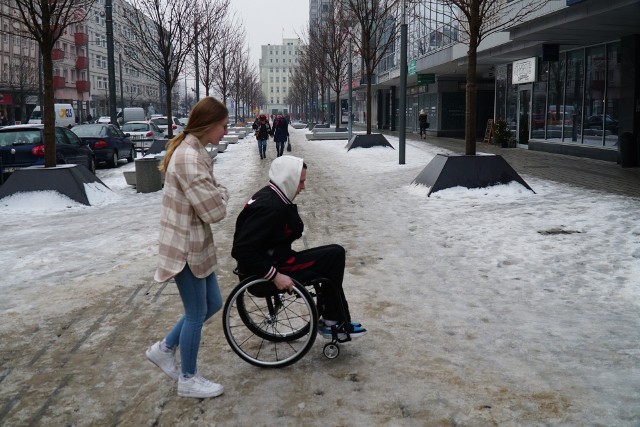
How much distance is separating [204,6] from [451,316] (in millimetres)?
25850

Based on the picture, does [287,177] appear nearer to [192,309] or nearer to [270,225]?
[270,225]

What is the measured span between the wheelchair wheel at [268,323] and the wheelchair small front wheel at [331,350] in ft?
0.51

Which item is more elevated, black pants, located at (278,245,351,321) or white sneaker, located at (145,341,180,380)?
black pants, located at (278,245,351,321)

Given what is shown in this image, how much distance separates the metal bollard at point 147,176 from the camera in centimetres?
1414

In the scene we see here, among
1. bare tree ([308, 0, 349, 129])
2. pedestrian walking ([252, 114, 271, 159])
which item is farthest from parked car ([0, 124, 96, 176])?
bare tree ([308, 0, 349, 129])

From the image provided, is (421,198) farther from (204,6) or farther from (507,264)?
(204,6)

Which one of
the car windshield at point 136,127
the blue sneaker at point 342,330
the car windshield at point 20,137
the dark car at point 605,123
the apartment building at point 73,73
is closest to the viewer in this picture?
the blue sneaker at point 342,330

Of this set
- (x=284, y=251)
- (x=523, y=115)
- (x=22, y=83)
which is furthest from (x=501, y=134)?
(x=22, y=83)

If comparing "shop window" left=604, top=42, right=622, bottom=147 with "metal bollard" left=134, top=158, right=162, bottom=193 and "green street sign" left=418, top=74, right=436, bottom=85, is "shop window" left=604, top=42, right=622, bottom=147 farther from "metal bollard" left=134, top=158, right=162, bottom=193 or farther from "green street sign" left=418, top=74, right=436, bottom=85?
"green street sign" left=418, top=74, right=436, bottom=85

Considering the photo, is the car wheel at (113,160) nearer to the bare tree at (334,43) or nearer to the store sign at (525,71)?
the store sign at (525,71)

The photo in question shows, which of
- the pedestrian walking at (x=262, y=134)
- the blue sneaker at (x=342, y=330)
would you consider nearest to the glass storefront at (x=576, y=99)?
the pedestrian walking at (x=262, y=134)

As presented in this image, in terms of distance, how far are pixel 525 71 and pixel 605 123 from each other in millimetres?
6209

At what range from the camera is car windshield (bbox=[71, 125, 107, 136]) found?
2190cm

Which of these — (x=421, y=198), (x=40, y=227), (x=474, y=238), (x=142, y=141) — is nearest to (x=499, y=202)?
(x=421, y=198)
